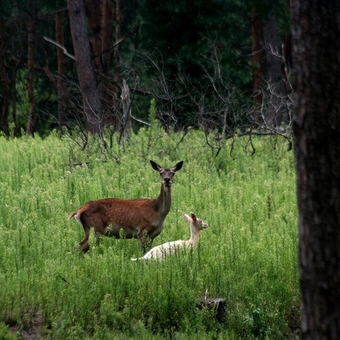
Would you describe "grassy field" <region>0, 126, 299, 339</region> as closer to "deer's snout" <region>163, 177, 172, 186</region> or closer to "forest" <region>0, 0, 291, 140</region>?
"deer's snout" <region>163, 177, 172, 186</region>

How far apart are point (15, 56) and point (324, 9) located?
31961 millimetres

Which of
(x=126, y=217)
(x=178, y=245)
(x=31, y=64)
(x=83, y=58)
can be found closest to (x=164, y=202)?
(x=126, y=217)

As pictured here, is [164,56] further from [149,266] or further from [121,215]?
[149,266]

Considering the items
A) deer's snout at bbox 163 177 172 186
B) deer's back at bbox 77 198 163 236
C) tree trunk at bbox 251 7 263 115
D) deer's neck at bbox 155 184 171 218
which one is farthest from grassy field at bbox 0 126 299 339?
tree trunk at bbox 251 7 263 115

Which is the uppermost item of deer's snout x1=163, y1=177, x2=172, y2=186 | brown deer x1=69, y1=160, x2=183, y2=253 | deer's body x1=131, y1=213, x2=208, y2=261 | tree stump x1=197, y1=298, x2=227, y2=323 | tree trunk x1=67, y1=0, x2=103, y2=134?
A: tree trunk x1=67, y1=0, x2=103, y2=134

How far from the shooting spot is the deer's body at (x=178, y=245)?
10.6 m

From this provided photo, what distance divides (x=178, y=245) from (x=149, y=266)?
3.54 ft

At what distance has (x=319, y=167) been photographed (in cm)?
646

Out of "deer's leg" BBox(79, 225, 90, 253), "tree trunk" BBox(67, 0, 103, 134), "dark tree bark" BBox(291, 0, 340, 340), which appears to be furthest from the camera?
"tree trunk" BBox(67, 0, 103, 134)

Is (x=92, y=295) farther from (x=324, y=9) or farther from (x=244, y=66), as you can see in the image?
(x=244, y=66)

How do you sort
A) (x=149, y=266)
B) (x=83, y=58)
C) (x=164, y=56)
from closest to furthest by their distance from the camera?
(x=149, y=266), (x=83, y=58), (x=164, y=56)

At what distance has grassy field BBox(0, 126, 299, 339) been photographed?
29.5ft

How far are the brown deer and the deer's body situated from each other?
1.07 feet

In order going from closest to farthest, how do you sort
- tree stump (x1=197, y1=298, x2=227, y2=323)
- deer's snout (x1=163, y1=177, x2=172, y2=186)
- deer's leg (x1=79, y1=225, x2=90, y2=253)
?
1. tree stump (x1=197, y1=298, x2=227, y2=323)
2. deer's leg (x1=79, y1=225, x2=90, y2=253)
3. deer's snout (x1=163, y1=177, x2=172, y2=186)
